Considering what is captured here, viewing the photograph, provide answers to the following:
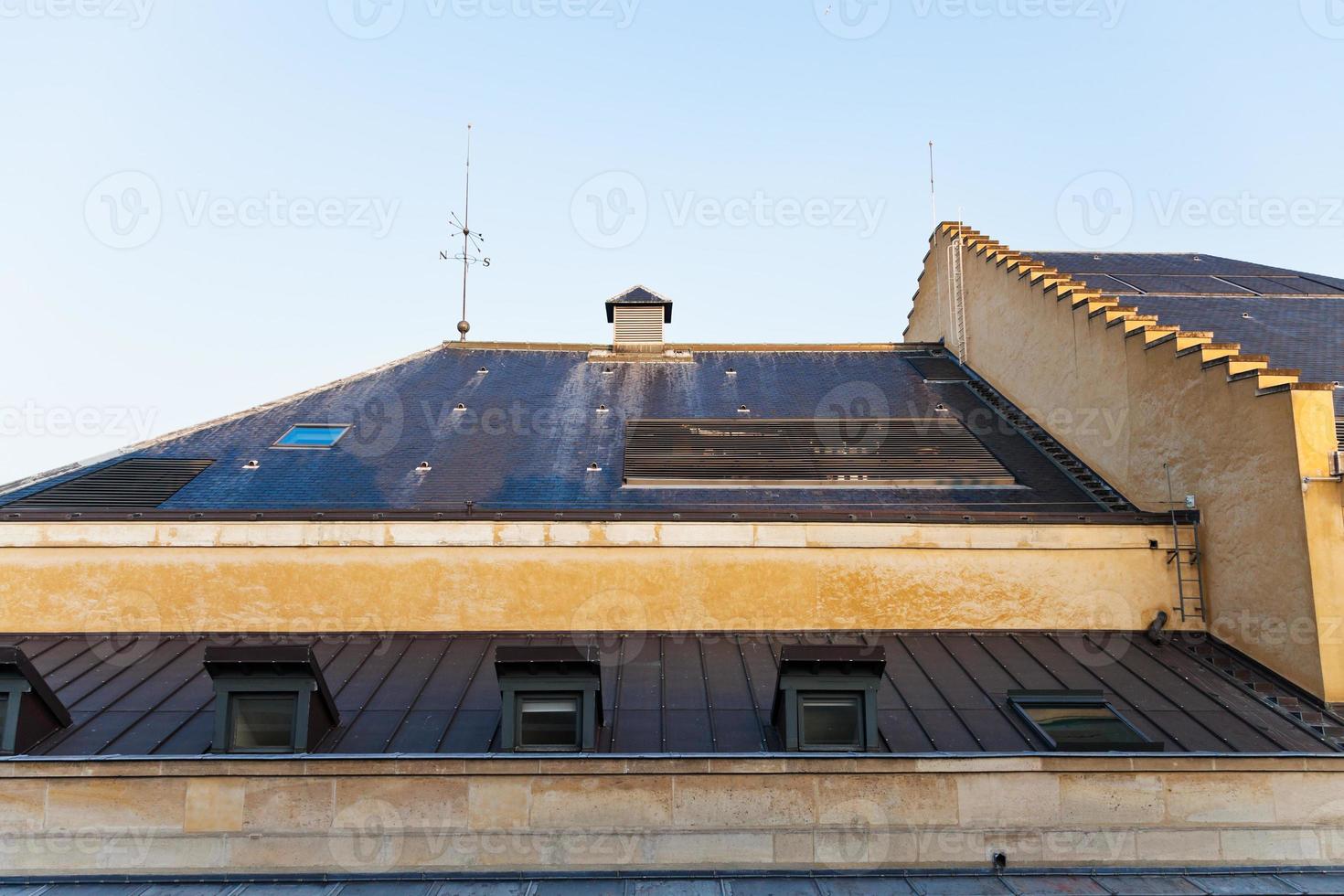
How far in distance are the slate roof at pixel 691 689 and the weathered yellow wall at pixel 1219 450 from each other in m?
1.05

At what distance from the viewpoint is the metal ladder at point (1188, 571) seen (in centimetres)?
1661

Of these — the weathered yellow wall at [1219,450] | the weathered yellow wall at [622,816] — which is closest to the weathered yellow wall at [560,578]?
the weathered yellow wall at [1219,450]

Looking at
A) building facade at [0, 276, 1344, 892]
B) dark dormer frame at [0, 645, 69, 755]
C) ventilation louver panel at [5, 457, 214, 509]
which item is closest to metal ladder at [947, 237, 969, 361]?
building facade at [0, 276, 1344, 892]

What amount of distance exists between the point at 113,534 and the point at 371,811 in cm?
856

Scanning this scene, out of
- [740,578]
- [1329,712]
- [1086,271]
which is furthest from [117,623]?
[1086,271]

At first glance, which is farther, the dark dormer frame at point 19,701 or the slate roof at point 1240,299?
the slate roof at point 1240,299

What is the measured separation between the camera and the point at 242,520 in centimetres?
1652

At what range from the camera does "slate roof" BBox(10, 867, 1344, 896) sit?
11.5 metres

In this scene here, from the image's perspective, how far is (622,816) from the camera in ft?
39.7

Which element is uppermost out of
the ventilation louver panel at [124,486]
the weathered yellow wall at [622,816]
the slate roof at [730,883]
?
the ventilation louver panel at [124,486]

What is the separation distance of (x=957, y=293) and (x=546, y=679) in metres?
20.7

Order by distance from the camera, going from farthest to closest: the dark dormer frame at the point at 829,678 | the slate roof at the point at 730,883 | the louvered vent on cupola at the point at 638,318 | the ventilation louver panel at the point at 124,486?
the louvered vent on cupola at the point at 638,318 < the ventilation louver panel at the point at 124,486 < the dark dormer frame at the point at 829,678 < the slate roof at the point at 730,883

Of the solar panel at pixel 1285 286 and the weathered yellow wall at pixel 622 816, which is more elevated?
the solar panel at pixel 1285 286

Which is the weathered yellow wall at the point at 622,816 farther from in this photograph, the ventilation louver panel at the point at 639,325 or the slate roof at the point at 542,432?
the ventilation louver panel at the point at 639,325
